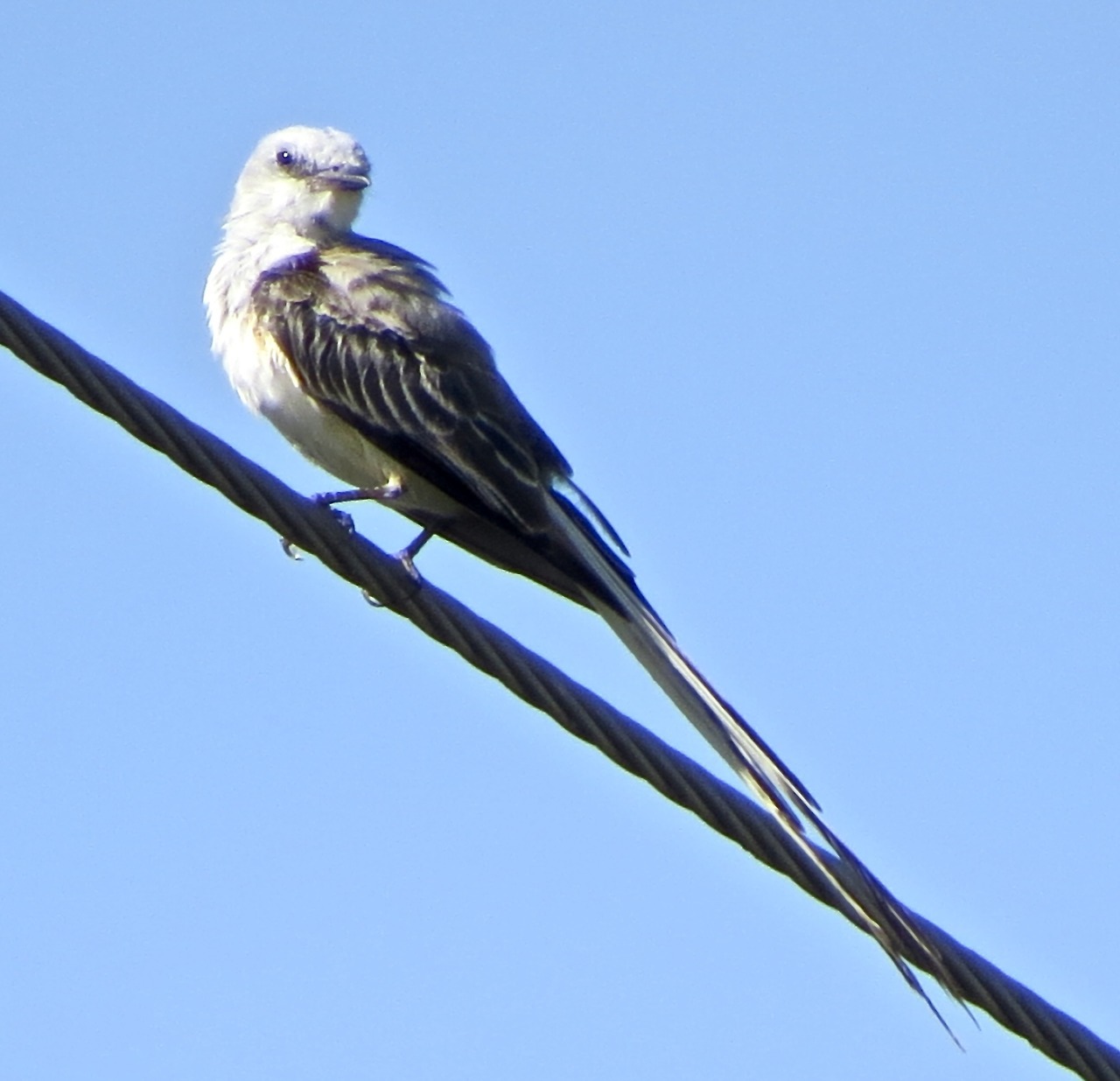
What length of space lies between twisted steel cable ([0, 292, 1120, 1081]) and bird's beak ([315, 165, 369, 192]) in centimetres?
387

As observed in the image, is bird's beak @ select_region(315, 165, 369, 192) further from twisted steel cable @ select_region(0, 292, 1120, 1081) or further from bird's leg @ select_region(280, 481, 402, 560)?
twisted steel cable @ select_region(0, 292, 1120, 1081)

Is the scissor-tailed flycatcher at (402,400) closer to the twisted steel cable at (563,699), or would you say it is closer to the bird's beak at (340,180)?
the bird's beak at (340,180)

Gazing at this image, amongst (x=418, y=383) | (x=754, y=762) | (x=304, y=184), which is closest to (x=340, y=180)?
(x=304, y=184)

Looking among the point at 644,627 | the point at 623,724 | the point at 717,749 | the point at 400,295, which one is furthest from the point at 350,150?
the point at 623,724

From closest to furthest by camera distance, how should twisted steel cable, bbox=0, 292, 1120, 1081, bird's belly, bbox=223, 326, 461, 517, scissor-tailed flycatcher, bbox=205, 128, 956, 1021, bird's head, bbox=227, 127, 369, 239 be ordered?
twisted steel cable, bbox=0, 292, 1120, 1081, scissor-tailed flycatcher, bbox=205, 128, 956, 1021, bird's belly, bbox=223, 326, 461, 517, bird's head, bbox=227, 127, 369, 239

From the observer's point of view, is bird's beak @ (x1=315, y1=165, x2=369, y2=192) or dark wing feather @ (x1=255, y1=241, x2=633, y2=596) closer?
dark wing feather @ (x1=255, y1=241, x2=633, y2=596)

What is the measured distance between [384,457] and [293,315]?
2.21ft

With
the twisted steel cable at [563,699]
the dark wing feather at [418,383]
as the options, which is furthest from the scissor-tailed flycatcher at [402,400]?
the twisted steel cable at [563,699]

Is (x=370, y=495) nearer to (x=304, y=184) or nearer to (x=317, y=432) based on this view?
(x=317, y=432)

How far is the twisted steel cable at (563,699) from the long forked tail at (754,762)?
26 millimetres

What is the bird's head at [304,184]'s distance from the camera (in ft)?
26.6

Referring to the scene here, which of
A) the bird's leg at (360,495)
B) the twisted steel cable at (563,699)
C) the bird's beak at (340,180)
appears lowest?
the twisted steel cable at (563,699)

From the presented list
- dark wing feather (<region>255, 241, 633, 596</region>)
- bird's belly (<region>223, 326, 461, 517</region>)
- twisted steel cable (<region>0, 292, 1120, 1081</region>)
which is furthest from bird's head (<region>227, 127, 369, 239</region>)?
twisted steel cable (<region>0, 292, 1120, 1081</region>)

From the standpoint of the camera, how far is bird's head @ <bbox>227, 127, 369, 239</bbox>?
8.10 m
